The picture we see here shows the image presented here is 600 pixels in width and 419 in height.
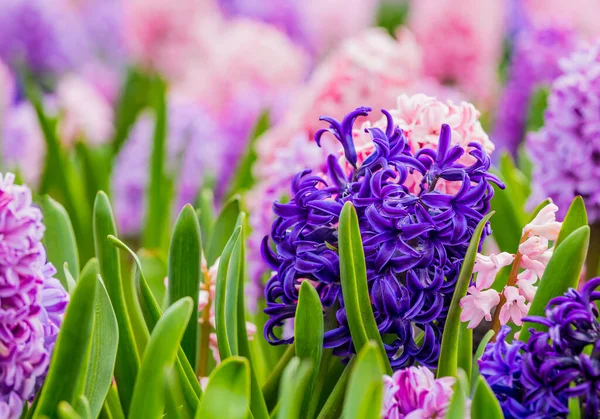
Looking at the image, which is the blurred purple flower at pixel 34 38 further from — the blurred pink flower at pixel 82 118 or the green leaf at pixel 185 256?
the green leaf at pixel 185 256

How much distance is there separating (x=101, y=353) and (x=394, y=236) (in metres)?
0.21

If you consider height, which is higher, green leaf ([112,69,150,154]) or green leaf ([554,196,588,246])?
green leaf ([112,69,150,154])

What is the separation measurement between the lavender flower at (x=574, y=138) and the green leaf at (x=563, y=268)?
32 centimetres

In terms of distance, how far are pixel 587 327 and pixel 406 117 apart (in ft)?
0.80

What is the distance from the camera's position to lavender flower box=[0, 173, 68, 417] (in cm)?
53

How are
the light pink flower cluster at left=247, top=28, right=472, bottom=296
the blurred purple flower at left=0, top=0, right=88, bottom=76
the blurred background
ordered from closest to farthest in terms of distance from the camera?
1. the light pink flower cluster at left=247, top=28, right=472, bottom=296
2. the blurred background
3. the blurred purple flower at left=0, top=0, right=88, bottom=76

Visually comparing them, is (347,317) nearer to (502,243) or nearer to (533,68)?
(502,243)

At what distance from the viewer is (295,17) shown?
302 centimetres

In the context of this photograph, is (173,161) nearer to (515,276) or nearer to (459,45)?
(459,45)

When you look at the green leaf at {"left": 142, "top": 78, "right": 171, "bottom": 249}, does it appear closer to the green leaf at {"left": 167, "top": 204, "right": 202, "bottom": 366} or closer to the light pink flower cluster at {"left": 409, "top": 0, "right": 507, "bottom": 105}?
the green leaf at {"left": 167, "top": 204, "right": 202, "bottom": 366}

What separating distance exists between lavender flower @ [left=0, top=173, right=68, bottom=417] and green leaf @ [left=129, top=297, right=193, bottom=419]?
8 centimetres

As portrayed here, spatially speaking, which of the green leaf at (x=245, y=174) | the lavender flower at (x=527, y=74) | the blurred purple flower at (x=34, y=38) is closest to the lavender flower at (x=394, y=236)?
the green leaf at (x=245, y=174)

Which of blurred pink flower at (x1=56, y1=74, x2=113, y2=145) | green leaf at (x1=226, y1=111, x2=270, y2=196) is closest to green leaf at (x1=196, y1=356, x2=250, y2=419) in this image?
green leaf at (x1=226, y1=111, x2=270, y2=196)

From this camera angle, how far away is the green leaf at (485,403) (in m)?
0.46
